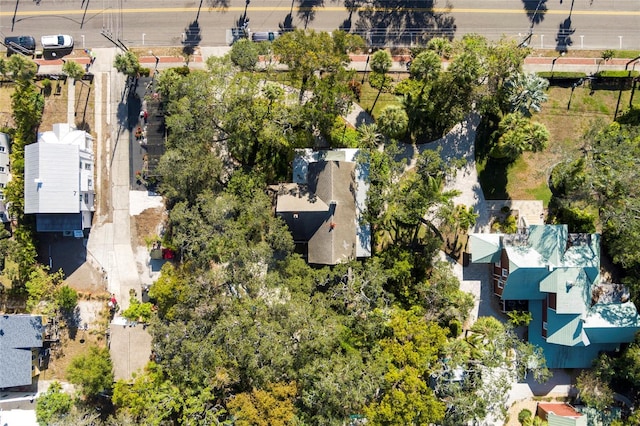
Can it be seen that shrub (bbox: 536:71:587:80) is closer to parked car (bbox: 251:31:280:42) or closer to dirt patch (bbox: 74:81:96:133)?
parked car (bbox: 251:31:280:42)

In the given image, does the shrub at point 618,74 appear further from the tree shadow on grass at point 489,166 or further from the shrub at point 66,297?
the shrub at point 66,297

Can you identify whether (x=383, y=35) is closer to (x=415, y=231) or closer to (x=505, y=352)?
(x=415, y=231)

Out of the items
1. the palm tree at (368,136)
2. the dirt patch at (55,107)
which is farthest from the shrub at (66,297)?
the palm tree at (368,136)

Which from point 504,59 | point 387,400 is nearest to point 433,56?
point 504,59

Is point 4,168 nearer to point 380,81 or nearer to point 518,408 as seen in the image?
point 380,81

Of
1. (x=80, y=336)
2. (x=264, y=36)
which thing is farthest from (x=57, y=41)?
(x=80, y=336)

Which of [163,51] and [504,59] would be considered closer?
[504,59]
